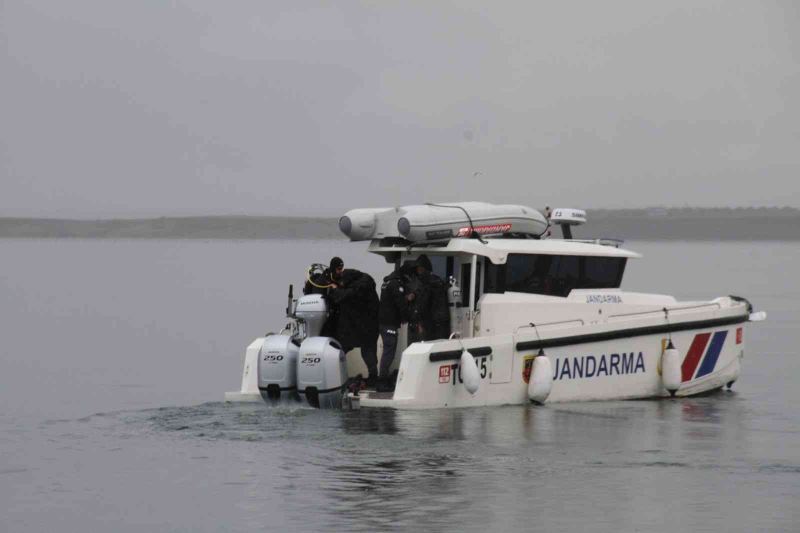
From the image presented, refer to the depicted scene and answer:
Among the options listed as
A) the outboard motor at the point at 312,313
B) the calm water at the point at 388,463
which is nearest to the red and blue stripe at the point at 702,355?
the calm water at the point at 388,463

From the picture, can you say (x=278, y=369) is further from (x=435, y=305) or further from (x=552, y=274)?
(x=552, y=274)

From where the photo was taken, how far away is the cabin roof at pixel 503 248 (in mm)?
17750

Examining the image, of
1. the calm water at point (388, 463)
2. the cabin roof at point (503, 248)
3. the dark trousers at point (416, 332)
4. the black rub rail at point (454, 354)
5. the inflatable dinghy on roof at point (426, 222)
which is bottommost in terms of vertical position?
the calm water at point (388, 463)

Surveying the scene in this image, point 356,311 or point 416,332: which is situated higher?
point 356,311

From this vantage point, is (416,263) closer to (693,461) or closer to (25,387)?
(693,461)

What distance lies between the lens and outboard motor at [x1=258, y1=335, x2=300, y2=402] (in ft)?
53.7

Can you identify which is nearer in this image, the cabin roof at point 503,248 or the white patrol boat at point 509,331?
the white patrol boat at point 509,331

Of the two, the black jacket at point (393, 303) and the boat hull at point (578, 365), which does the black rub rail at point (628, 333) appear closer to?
the boat hull at point (578, 365)

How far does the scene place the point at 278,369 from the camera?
1638 centimetres

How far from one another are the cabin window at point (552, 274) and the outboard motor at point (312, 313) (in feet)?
6.98

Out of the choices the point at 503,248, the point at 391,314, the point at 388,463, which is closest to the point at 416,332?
the point at 391,314

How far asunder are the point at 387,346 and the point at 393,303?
495 millimetres

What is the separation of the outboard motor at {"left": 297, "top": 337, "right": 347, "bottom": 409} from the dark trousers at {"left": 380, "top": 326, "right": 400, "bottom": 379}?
3.25ft

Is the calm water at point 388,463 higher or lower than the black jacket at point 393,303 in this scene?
lower
